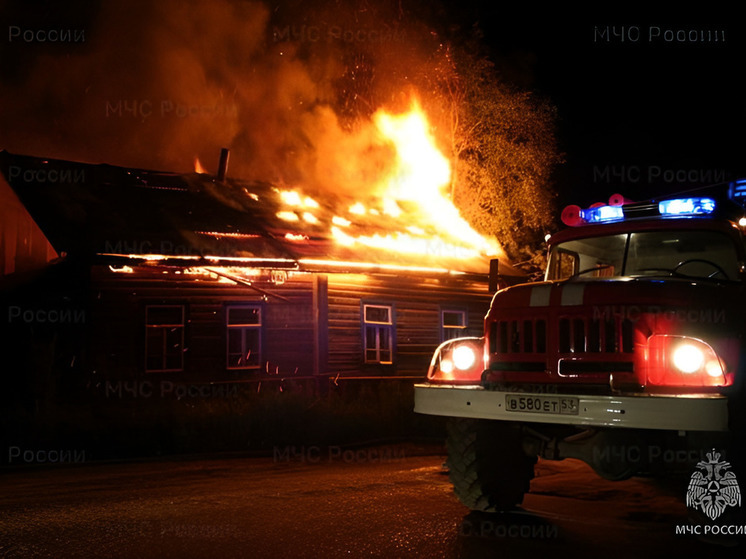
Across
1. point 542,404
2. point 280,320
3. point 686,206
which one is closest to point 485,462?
point 542,404

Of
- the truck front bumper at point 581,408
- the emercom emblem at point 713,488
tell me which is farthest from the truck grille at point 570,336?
the emercom emblem at point 713,488

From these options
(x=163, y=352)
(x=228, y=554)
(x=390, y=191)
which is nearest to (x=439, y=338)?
(x=390, y=191)

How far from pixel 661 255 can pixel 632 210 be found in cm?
52

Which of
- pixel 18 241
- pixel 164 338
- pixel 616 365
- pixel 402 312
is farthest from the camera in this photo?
pixel 402 312

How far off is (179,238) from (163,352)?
255 centimetres

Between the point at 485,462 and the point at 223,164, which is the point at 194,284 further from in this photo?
the point at 485,462

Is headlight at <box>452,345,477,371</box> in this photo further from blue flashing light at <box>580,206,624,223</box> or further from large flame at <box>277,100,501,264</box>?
large flame at <box>277,100,501,264</box>

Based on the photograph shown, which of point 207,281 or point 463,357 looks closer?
point 463,357

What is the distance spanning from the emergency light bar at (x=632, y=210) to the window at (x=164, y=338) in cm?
1150

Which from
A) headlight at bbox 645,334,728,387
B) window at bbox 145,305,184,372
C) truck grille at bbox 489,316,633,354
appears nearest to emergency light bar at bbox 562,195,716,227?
truck grille at bbox 489,316,633,354

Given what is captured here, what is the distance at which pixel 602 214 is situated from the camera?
7633mm

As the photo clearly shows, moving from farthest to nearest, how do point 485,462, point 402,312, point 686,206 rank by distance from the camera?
point 402,312
point 686,206
point 485,462

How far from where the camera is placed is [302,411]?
13.6 m

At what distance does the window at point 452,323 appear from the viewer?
869 inches
